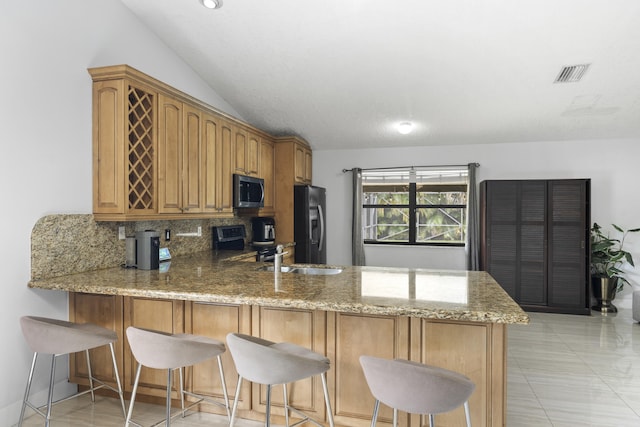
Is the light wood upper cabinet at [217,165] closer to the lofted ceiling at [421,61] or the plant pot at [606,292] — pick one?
the lofted ceiling at [421,61]

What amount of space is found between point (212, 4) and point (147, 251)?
6.87ft

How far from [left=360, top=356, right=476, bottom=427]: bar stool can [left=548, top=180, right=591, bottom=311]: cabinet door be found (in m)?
4.37

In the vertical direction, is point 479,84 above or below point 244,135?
above

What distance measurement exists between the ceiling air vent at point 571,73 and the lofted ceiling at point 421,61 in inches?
2.4

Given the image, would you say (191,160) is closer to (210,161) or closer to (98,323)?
(210,161)

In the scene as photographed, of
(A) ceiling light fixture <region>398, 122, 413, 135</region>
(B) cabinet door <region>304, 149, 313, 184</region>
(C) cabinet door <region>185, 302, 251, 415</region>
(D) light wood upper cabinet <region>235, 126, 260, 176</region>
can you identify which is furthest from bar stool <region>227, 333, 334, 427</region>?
(B) cabinet door <region>304, 149, 313, 184</region>

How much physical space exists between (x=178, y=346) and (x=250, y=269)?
1124 mm

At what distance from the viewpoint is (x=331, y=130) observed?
554cm

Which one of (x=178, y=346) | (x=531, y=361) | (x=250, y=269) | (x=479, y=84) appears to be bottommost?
(x=531, y=361)

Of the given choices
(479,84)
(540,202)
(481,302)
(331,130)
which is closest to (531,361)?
(481,302)

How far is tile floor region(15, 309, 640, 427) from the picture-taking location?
2453mm

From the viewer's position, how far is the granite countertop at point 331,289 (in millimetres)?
1817

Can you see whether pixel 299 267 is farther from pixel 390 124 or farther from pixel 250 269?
pixel 390 124

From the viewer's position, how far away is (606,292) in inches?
198
